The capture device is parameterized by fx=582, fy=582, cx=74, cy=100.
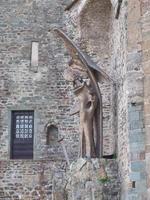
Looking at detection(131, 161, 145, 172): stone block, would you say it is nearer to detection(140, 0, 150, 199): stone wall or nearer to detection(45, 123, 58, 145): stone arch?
detection(140, 0, 150, 199): stone wall

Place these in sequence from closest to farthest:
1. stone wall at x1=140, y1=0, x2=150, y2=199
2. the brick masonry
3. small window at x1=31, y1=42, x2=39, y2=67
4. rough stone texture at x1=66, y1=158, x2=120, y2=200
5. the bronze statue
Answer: stone wall at x1=140, y1=0, x2=150, y2=199 < rough stone texture at x1=66, y1=158, x2=120, y2=200 < the bronze statue < the brick masonry < small window at x1=31, y1=42, x2=39, y2=67

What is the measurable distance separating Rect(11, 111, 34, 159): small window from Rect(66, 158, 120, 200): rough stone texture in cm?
449

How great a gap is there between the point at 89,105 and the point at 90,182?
1996 millimetres

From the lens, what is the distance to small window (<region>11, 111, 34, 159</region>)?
1675 centimetres

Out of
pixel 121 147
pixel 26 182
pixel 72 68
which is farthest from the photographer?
pixel 26 182

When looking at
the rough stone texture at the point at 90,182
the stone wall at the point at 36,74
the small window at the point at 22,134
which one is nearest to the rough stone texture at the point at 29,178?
the stone wall at the point at 36,74

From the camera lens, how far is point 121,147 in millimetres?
12477

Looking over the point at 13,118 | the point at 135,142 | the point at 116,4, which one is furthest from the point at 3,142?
the point at 135,142

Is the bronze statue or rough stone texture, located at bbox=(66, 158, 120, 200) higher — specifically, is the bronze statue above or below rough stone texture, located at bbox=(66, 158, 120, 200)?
above

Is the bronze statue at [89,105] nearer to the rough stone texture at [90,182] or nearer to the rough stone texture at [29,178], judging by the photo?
the rough stone texture at [90,182]

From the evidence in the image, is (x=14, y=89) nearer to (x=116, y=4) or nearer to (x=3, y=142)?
(x=3, y=142)

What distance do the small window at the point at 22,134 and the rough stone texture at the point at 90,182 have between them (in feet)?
Answer: 14.7

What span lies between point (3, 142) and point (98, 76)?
4566 mm

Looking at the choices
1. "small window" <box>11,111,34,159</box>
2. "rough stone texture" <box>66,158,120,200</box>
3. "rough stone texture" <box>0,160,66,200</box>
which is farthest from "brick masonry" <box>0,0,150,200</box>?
"rough stone texture" <box>66,158,120,200</box>
